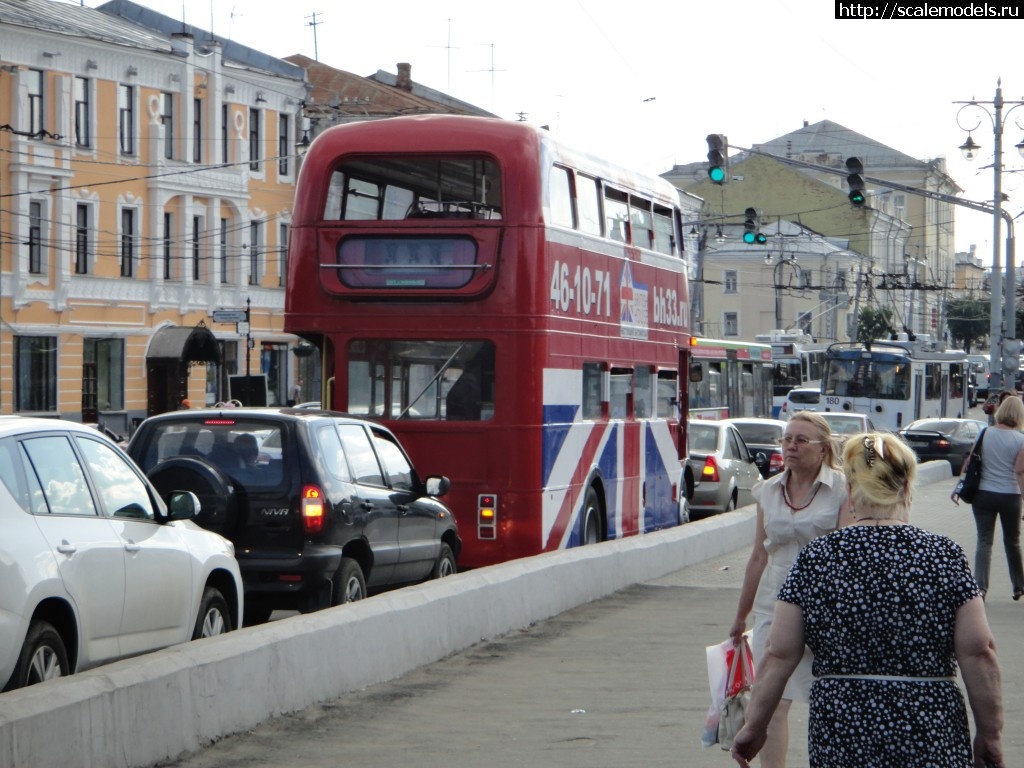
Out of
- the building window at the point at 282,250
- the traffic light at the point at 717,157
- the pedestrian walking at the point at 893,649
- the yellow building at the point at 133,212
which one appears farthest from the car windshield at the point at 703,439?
the building window at the point at 282,250

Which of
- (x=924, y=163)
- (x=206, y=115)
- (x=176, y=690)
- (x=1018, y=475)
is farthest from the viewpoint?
(x=924, y=163)

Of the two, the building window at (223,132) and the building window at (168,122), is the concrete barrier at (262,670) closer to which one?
the building window at (168,122)

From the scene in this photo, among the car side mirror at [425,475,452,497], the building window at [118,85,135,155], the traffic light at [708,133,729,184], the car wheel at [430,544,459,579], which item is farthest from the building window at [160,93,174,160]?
the car side mirror at [425,475,452,497]

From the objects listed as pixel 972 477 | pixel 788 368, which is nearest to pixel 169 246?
pixel 788 368

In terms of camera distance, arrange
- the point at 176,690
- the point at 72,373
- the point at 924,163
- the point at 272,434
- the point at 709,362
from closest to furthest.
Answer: the point at 176,690 < the point at 272,434 < the point at 709,362 < the point at 72,373 < the point at 924,163

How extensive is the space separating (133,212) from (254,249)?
5.99 meters

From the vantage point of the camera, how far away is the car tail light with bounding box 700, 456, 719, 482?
25.2 meters

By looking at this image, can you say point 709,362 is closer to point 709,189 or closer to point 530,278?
point 530,278

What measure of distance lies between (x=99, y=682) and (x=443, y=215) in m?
8.85

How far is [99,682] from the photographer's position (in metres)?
6.93

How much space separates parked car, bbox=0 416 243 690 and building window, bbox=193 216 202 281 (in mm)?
42767

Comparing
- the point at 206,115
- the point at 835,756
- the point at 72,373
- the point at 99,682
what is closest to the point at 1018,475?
the point at 99,682

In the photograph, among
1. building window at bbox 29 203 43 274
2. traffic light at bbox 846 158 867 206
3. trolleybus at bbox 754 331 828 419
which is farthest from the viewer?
trolleybus at bbox 754 331 828 419

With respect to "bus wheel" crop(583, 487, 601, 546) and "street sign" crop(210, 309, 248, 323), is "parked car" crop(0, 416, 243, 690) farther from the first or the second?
"street sign" crop(210, 309, 248, 323)
